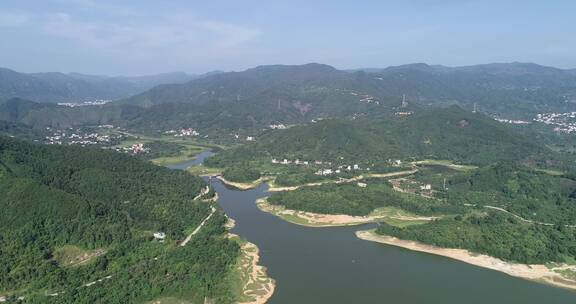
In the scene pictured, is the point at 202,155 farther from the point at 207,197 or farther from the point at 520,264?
the point at 520,264

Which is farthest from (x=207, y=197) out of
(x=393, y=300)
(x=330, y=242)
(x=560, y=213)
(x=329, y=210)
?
(x=560, y=213)

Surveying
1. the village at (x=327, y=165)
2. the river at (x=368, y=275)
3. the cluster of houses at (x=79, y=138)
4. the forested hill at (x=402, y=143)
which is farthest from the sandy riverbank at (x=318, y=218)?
the cluster of houses at (x=79, y=138)

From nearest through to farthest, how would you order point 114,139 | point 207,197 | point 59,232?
point 59,232 < point 207,197 < point 114,139

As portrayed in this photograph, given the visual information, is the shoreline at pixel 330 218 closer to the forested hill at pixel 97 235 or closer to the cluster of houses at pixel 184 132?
the forested hill at pixel 97 235

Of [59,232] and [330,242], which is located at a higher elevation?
[59,232]

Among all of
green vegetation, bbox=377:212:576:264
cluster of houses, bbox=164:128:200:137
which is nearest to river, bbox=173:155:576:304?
green vegetation, bbox=377:212:576:264

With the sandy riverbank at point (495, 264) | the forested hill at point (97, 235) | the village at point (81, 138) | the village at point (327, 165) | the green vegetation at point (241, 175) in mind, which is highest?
the forested hill at point (97, 235)
